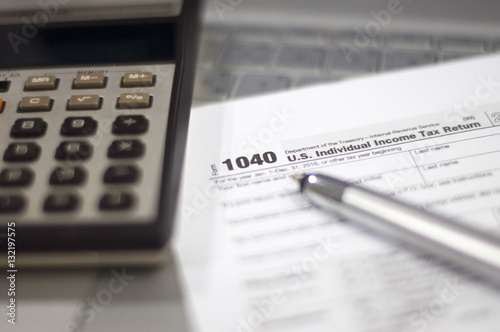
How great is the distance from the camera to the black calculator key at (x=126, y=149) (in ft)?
0.80

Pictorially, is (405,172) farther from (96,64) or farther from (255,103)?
(96,64)

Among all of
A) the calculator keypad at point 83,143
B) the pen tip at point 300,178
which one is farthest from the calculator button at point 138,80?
the pen tip at point 300,178

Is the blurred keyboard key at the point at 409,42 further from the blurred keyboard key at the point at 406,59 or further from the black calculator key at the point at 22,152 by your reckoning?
the black calculator key at the point at 22,152

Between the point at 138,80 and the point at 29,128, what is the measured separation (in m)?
0.07

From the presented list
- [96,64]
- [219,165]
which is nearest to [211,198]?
[219,165]

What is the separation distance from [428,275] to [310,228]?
0.06m

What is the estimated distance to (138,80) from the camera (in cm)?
29

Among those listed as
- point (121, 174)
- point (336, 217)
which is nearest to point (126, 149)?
point (121, 174)

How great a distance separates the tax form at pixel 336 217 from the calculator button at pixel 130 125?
0.03 metres

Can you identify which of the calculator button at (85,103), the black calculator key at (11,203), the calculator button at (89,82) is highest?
the calculator button at (89,82)

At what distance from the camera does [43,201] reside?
23 cm

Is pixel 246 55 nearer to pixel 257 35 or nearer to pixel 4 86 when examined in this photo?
pixel 257 35

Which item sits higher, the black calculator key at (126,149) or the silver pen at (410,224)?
the black calculator key at (126,149)

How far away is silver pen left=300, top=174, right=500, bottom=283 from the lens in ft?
0.66
